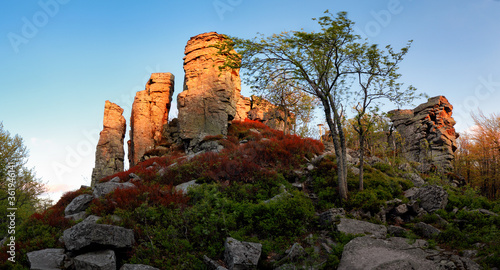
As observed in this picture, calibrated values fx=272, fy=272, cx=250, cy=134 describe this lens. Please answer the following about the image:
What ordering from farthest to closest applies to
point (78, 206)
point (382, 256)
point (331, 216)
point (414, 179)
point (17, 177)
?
point (17, 177), point (414, 179), point (78, 206), point (331, 216), point (382, 256)

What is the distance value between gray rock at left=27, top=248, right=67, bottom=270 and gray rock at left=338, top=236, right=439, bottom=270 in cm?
730

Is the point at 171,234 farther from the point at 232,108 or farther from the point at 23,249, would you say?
the point at 232,108

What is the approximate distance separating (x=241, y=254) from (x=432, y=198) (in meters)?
8.47

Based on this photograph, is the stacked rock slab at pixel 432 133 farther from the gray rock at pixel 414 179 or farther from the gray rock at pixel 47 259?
the gray rock at pixel 47 259

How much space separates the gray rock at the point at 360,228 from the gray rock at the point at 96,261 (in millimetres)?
6591

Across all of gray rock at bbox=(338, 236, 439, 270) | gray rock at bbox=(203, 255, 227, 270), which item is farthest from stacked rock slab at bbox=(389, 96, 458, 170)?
gray rock at bbox=(203, 255, 227, 270)

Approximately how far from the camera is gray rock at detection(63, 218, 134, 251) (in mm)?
7027

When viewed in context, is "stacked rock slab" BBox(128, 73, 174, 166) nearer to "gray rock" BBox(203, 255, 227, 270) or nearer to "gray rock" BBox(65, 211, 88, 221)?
"gray rock" BBox(65, 211, 88, 221)

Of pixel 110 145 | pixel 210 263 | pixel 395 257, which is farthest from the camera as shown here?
pixel 110 145

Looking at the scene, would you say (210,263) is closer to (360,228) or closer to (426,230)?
(360,228)

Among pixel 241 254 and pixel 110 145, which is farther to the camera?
pixel 110 145

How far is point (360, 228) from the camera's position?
890 centimetres

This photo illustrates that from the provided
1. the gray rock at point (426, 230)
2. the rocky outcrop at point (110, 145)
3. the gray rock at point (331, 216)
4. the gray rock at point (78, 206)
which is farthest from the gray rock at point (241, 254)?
the rocky outcrop at point (110, 145)

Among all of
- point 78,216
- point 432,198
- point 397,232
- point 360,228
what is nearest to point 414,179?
point 432,198
